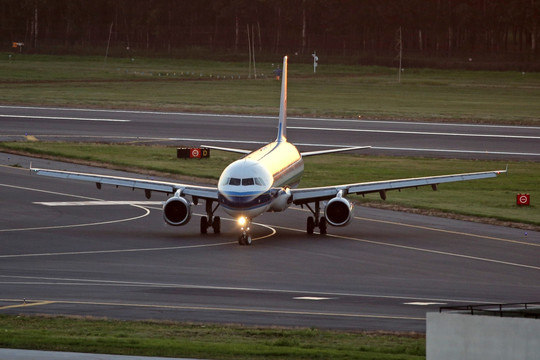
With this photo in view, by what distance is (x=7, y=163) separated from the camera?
3066 inches

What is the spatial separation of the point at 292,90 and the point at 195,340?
119 meters

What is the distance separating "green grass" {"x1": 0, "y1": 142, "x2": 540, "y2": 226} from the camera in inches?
2485

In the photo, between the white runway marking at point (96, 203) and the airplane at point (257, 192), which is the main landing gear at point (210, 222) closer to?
the airplane at point (257, 192)

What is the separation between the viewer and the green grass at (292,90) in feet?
399

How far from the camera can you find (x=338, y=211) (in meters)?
51.5

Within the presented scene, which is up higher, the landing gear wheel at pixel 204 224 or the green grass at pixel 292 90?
the green grass at pixel 292 90

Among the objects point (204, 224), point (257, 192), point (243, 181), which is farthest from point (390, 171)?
point (243, 181)

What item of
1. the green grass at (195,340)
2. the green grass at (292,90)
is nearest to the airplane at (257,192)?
the green grass at (195,340)

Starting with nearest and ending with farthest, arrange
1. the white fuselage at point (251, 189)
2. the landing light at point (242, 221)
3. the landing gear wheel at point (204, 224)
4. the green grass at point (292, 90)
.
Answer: the white fuselage at point (251, 189)
the landing light at point (242, 221)
the landing gear wheel at point (204, 224)
the green grass at point (292, 90)

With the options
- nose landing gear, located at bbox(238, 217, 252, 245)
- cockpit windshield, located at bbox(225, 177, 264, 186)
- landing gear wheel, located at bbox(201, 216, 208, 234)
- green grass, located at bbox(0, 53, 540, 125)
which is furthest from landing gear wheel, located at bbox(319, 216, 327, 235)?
green grass, located at bbox(0, 53, 540, 125)

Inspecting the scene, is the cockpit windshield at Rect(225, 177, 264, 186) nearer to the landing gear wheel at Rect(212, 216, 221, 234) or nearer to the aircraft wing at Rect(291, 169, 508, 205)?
the aircraft wing at Rect(291, 169, 508, 205)

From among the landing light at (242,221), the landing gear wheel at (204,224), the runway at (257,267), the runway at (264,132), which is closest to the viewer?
the runway at (257,267)

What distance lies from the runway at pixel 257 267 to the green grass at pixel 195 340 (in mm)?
1531

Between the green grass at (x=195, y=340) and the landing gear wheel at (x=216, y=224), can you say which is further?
the landing gear wheel at (x=216, y=224)
